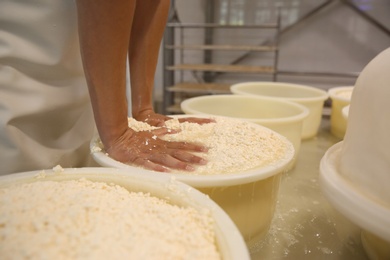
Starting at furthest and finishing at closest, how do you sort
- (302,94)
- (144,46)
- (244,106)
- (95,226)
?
(302,94), (244,106), (144,46), (95,226)

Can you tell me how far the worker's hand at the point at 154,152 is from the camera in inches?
26.3

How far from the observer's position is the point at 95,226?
42cm

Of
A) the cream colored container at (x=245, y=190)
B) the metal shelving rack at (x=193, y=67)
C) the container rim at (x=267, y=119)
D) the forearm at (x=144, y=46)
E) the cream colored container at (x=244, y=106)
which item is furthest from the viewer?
the metal shelving rack at (x=193, y=67)

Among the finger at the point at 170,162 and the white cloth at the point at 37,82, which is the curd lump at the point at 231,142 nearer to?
the finger at the point at 170,162

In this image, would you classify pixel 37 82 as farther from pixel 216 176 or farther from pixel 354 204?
pixel 354 204

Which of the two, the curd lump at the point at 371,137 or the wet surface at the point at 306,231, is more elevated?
the curd lump at the point at 371,137

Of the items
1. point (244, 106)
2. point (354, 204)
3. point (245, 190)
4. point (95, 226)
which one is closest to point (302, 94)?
point (244, 106)

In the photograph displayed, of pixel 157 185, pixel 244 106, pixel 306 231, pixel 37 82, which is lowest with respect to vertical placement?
pixel 306 231

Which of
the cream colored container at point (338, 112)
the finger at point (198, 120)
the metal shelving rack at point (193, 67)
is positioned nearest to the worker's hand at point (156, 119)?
the finger at point (198, 120)

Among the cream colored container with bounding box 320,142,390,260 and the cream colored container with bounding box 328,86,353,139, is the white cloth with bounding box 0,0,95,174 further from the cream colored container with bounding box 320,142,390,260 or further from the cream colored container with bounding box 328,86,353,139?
the cream colored container with bounding box 328,86,353,139

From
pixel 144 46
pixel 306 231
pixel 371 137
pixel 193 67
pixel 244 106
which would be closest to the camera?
pixel 371 137

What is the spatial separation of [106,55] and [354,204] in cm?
49

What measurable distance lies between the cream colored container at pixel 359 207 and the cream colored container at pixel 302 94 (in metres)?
0.87

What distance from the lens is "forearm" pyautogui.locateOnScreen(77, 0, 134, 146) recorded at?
0.60 meters
